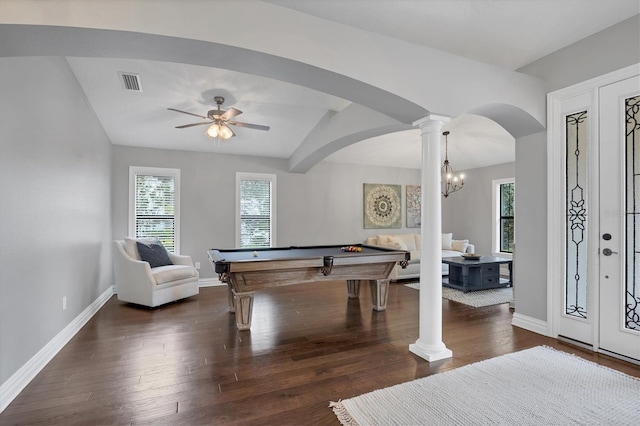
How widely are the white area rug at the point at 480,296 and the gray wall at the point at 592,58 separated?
2984mm

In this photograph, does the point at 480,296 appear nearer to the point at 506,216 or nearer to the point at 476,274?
the point at 476,274

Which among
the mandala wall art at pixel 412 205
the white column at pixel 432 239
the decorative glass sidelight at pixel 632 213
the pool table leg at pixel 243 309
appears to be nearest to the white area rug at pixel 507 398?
the white column at pixel 432 239

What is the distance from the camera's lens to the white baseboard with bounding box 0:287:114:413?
220cm

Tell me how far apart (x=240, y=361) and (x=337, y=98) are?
358cm

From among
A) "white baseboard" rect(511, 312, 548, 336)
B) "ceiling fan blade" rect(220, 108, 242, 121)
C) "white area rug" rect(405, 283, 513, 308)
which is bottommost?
"white area rug" rect(405, 283, 513, 308)

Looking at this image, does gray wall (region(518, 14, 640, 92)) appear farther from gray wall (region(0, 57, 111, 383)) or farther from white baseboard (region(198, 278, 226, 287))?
white baseboard (region(198, 278, 226, 287))

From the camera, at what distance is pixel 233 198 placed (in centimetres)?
630

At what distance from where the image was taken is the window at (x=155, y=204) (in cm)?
566

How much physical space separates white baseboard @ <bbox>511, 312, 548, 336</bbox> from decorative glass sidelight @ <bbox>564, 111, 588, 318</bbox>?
31cm

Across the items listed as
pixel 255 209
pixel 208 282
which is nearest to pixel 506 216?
pixel 255 209

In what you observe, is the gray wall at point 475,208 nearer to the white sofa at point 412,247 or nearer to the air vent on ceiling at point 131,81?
the white sofa at point 412,247

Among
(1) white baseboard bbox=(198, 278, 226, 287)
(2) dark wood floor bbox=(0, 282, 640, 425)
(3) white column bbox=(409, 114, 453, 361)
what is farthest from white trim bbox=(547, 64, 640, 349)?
(1) white baseboard bbox=(198, 278, 226, 287)

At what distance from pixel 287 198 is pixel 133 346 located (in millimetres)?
4058

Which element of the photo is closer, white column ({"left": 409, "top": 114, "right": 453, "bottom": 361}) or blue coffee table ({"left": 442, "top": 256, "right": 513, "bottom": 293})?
white column ({"left": 409, "top": 114, "right": 453, "bottom": 361})
